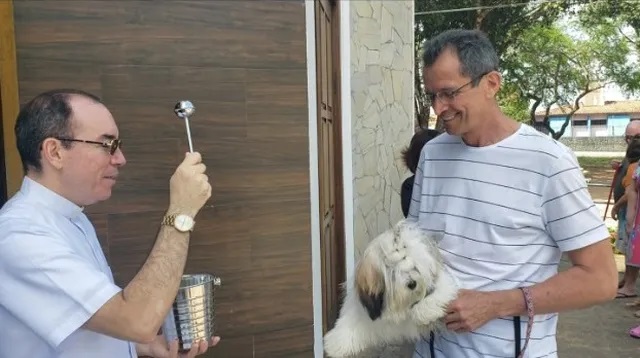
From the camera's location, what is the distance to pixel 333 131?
461cm

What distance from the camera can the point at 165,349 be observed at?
1815mm

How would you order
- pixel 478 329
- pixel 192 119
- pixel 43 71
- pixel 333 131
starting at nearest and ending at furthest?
pixel 478 329, pixel 43 71, pixel 192 119, pixel 333 131

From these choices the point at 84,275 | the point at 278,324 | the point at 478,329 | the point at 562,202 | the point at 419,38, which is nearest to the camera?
the point at 84,275

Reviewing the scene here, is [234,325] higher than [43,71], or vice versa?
[43,71]

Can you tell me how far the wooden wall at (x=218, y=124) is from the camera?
302cm

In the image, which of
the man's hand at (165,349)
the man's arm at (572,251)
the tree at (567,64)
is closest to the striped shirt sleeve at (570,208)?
the man's arm at (572,251)

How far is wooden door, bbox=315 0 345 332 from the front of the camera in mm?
3793

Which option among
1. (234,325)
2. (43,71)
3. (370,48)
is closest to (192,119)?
(43,71)

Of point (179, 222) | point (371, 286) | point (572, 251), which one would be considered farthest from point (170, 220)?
point (572, 251)

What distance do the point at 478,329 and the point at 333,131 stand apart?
3.04 m

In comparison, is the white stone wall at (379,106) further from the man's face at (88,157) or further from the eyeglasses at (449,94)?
the man's face at (88,157)

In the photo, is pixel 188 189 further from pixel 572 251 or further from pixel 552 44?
pixel 552 44

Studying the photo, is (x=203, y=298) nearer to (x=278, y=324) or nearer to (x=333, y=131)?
(x=278, y=324)

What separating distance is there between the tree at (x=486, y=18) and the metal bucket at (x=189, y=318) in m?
11.9
